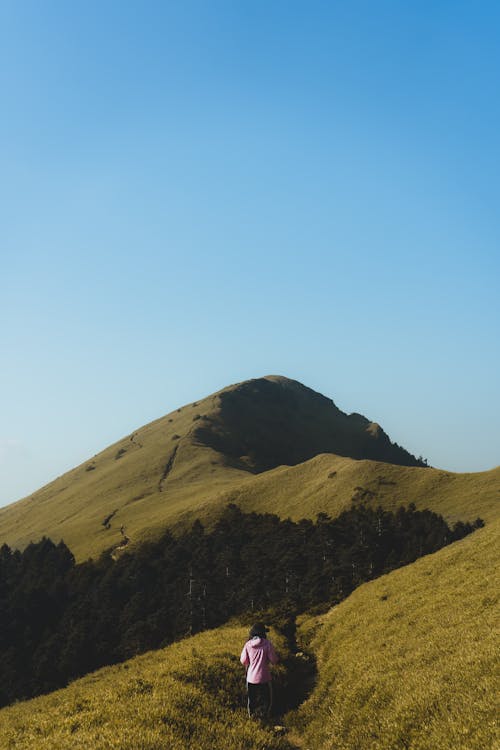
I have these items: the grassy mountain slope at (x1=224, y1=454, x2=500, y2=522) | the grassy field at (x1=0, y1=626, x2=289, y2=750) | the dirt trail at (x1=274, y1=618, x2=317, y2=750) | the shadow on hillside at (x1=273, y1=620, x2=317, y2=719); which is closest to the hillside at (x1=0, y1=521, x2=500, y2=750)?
the grassy field at (x1=0, y1=626, x2=289, y2=750)

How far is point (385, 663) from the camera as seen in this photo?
23281 mm

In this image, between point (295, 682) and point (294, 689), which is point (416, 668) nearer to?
point (294, 689)

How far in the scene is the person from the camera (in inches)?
768

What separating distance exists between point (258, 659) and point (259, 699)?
7.39ft

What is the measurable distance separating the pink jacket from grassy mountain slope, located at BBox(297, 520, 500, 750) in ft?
8.75

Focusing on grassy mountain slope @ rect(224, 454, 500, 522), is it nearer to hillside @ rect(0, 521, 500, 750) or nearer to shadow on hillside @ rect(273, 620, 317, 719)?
shadow on hillside @ rect(273, 620, 317, 719)

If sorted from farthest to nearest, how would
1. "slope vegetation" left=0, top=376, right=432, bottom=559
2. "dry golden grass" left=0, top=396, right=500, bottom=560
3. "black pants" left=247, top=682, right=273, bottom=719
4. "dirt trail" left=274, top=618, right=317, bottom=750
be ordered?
"slope vegetation" left=0, top=376, right=432, bottom=559 → "dry golden grass" left=0, top=396, right=500, bottom=560 → "black pants" left=247, top=682, right=273, bottom=719 → "dirt trail" left=274, top=618, right=317, bottom=750

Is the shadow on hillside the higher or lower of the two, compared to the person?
lower

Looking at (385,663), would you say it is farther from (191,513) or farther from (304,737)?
(191,513)

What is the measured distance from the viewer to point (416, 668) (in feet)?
68.5

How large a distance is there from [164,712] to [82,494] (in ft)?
526

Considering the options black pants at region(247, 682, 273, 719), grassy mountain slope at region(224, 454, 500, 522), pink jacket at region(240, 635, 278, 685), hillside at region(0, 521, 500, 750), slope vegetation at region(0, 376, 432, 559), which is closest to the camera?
hillside at region(0, 521, 500, 750)

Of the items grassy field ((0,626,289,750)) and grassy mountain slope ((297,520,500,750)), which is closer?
grassy mountain slope ((297,520,500,750))

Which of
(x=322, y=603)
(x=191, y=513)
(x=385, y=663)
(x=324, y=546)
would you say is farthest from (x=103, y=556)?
(x=385, y=663)
